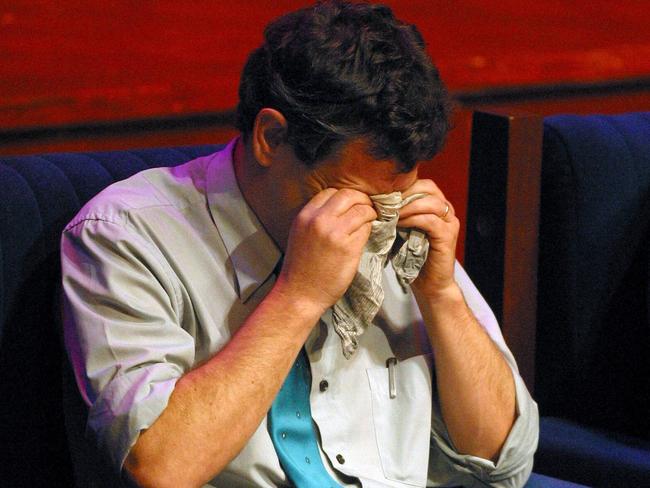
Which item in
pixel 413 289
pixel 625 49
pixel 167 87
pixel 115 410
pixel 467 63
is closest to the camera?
pixel 115 410

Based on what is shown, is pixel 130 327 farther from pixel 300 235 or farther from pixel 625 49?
pixel 625 49

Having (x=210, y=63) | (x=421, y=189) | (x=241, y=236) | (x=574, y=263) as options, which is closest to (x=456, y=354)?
(x=421, y=189)

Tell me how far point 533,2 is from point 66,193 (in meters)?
1.40

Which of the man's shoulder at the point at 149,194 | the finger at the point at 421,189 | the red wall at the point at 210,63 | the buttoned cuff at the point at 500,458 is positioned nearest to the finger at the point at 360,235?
the finger at the point at 421,189

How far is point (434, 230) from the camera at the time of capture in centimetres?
142

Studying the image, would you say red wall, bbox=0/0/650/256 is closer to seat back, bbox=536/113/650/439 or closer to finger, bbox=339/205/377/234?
seat back, bbox=536/113/650/439

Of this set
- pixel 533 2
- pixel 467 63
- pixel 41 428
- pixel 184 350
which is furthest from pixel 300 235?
pixel 533 2

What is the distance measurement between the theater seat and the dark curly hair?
53 cm

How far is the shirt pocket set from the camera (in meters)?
1.45

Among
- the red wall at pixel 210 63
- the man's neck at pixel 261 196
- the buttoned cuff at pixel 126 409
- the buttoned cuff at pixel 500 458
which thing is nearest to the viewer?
the buttoned cuff at pixel 126 409

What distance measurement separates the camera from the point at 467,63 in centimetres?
230

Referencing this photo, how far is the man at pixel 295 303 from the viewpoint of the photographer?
1193 millimetres

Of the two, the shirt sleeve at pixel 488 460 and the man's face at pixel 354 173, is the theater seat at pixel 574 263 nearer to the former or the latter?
the shirt sleeve at pixel 488 460

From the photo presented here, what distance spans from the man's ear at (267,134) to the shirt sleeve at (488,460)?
41cm
